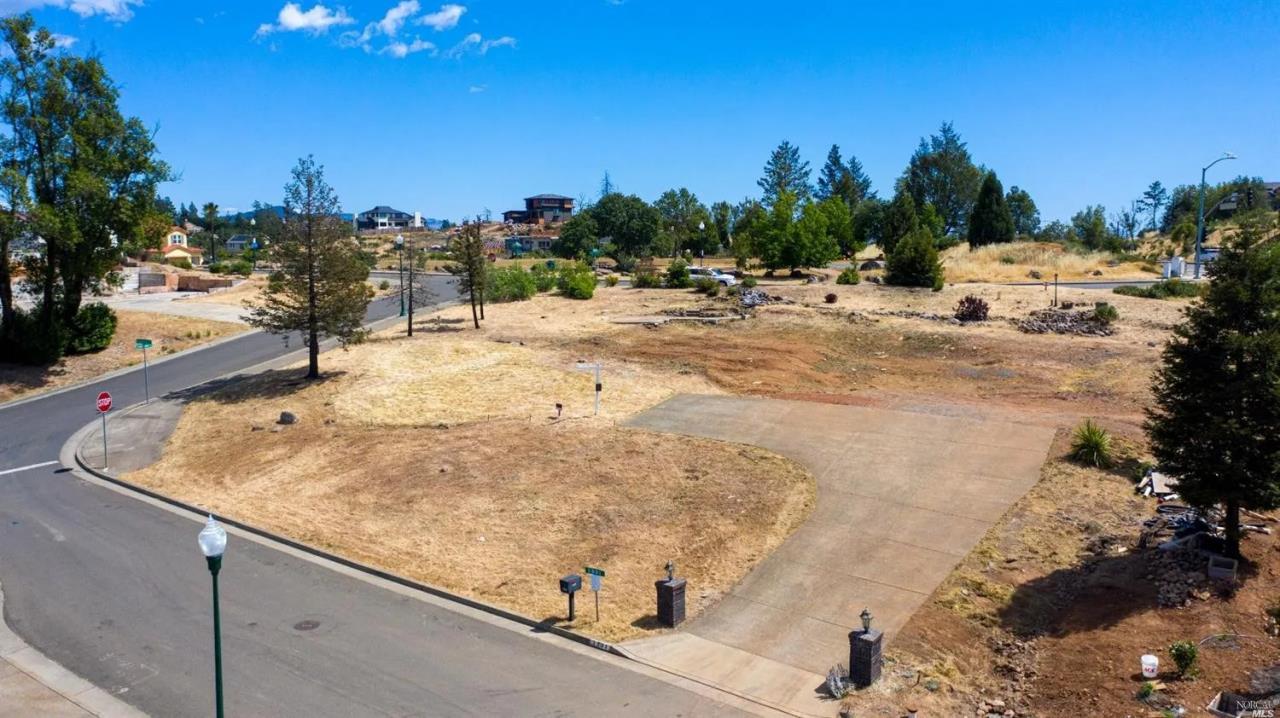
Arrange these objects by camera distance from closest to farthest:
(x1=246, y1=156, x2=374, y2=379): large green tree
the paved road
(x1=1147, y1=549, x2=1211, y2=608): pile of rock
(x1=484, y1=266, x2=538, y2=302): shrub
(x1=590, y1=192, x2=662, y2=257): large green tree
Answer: the paved road → (x1=1147, y1=549, x2=1211, y2=608): pile of rock → (x1=246, y1=156, x2=374, y2=379): large green tree → (x1=484, y1=266, x2=538, y2=302): shrub → (x1=590, y1=192, x2=662, y2=257): large green tree

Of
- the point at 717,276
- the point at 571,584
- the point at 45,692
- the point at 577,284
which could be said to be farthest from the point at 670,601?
the point at 717,276

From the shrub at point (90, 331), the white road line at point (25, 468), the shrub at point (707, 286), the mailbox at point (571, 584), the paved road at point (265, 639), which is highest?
the shrub at point (707, 286)

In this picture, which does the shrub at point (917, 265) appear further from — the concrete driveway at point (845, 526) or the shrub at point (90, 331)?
the shrub at point (90, 331)

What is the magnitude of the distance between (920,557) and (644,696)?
581 centimetres

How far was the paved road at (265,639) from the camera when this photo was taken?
10383mm

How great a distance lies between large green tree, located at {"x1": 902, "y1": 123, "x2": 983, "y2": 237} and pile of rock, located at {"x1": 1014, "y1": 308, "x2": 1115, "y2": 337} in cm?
6133

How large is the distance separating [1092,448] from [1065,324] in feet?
71.4

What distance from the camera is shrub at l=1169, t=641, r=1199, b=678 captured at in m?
9.81

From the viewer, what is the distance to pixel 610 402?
80.9ft

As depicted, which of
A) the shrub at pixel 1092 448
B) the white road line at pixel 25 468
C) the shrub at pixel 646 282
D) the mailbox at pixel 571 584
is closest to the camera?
the mailbox at pixel 571 584

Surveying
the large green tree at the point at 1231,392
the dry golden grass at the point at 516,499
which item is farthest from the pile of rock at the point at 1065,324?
the large green tree at the point at 1231,392

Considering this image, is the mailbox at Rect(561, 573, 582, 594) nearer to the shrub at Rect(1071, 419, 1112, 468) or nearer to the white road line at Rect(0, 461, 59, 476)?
the shrub at Rect(1071, 419, 1112, 468)

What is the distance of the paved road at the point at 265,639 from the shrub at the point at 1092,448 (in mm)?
11155

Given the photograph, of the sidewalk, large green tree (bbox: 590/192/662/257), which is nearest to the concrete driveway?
the sidewalk
